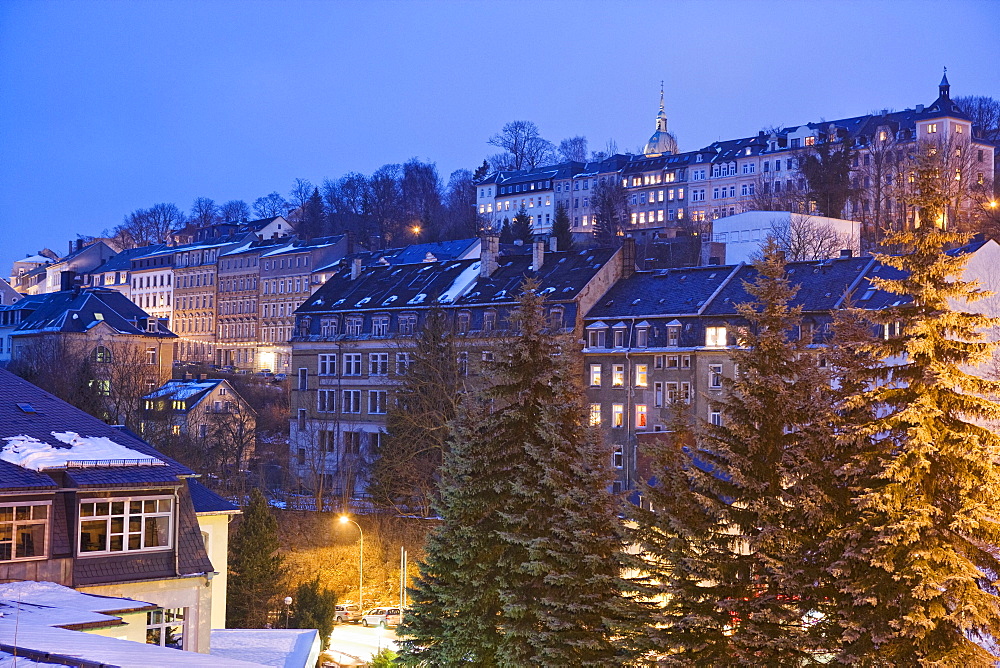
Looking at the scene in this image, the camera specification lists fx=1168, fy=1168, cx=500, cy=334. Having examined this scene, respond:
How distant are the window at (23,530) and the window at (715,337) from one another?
126 feet

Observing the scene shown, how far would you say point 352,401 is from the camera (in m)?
75.6

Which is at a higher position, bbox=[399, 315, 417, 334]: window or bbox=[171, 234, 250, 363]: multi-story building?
bbox=[171, 234, 250, 363]: multi-story building

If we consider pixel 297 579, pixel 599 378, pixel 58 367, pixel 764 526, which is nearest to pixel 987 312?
pixel 599 378

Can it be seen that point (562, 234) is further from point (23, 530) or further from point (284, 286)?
point (23, 530)

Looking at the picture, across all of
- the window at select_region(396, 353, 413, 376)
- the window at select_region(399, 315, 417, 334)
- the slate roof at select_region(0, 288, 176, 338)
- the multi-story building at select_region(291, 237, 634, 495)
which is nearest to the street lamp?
the multi-story building at select_region(291, 237, 634, 495)

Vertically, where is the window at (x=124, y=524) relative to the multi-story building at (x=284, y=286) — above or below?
below

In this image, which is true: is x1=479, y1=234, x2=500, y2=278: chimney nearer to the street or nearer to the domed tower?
the street

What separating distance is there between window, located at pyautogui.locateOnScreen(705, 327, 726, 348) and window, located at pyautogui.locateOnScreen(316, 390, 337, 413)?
2765cm

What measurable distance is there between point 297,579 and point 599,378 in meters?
19.4

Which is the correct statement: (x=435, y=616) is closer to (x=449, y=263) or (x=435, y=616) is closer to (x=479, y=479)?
(x=479, y=479)

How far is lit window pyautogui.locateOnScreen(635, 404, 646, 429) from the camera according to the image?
6088 cm

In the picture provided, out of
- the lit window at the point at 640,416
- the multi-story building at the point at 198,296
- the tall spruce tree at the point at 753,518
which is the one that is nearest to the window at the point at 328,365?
the lit window at the point at 640,416

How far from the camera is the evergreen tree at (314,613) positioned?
4344cm

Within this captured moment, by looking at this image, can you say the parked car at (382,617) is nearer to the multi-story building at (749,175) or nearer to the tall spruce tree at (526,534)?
the tall spruce tree at (526,534)
